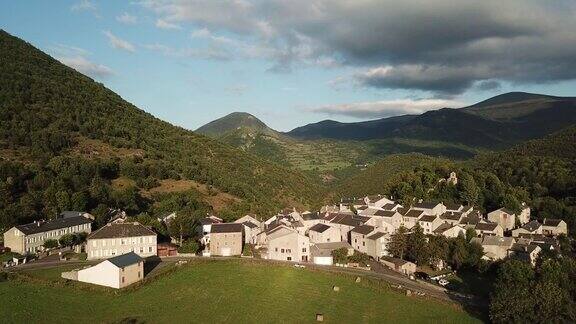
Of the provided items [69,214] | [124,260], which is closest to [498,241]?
[124,260]

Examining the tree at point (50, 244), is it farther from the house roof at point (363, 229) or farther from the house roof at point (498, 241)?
the house roof at point (498, 241)

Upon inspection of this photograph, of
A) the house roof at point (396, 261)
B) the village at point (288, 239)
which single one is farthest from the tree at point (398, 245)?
the house roof at point (396, 261)

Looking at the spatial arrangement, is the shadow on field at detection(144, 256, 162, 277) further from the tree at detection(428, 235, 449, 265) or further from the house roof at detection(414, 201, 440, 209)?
the house roof at detection(414, 201, 440, 209)

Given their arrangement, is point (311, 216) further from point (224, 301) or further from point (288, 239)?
point (224, 301)

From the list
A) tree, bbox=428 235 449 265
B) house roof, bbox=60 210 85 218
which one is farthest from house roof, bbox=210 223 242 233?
tree, bbox=428 235 449 265

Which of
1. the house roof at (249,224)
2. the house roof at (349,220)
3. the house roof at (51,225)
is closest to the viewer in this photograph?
the house roof at (51,225)

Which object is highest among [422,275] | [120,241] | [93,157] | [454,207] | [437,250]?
[93,157]

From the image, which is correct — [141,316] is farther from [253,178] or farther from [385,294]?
[253,178]
